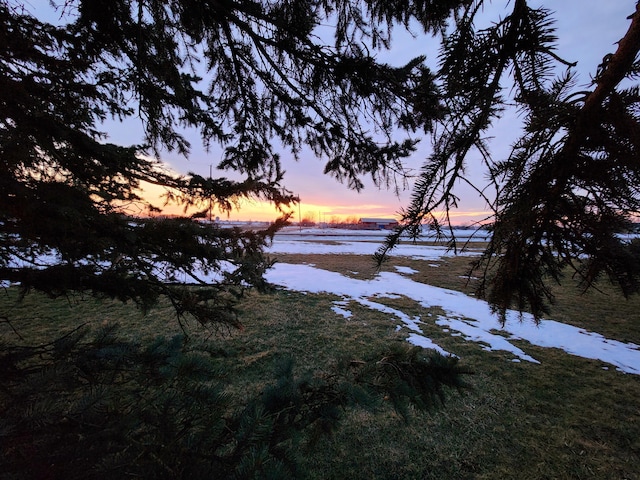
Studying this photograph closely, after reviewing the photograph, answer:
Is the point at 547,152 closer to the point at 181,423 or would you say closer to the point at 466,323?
the point at 181,423

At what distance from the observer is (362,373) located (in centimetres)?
153

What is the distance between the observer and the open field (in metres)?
2.60

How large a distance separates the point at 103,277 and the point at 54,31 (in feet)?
7.35

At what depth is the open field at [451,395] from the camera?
8.53 ft

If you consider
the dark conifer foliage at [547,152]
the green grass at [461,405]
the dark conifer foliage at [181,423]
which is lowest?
the green grass at [461,405]

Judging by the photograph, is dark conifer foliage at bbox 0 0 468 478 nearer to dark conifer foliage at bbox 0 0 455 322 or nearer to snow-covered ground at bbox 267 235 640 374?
dark conifer foliage at bbox 0 0 455 322

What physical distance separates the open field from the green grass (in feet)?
0.05

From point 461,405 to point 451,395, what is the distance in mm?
146

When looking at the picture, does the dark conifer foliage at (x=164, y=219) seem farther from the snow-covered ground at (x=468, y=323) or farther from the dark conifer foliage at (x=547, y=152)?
the snow-covered ground at (x=468, y=323)

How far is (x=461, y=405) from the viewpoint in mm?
3424

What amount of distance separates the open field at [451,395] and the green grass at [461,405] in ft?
0.05

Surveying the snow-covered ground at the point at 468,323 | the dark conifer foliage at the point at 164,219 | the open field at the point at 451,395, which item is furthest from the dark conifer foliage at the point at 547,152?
the snow-covered ground at the point at 468,323

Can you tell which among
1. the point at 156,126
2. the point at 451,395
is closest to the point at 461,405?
the point at 451,395

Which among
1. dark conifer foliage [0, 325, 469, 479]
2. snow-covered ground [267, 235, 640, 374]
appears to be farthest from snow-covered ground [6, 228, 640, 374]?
dark conifer foliage [0, 325, 469, 479]
